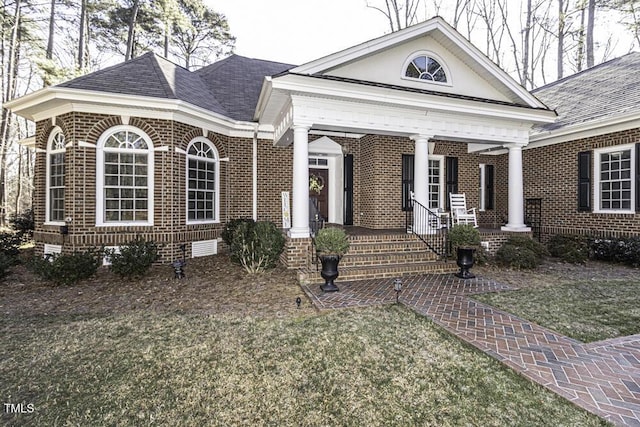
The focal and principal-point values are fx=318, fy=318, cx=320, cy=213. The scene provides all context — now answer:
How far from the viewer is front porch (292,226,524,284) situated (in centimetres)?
662

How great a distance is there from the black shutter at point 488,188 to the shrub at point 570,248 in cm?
296

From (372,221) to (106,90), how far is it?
306 inches

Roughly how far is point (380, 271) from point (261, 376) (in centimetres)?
414

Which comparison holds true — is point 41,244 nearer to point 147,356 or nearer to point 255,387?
point 147,356

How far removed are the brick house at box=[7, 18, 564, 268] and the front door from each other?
2.62 ft

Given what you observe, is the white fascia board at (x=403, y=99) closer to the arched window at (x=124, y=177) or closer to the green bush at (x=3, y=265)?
the arched window at (x=124, y=177)

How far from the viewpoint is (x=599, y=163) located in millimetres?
9297

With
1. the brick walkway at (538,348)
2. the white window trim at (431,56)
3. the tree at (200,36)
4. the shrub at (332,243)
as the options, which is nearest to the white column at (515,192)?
the white window trim at (431,56)

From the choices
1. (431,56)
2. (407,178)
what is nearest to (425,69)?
(431,56)

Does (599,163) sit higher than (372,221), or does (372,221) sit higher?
(599,163)

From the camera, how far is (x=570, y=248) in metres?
8.56

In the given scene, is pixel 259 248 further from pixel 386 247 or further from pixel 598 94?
pixel 598 94

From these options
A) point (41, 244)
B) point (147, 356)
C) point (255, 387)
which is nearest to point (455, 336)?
point (255, 387)

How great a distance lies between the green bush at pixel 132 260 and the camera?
638 centimetres
